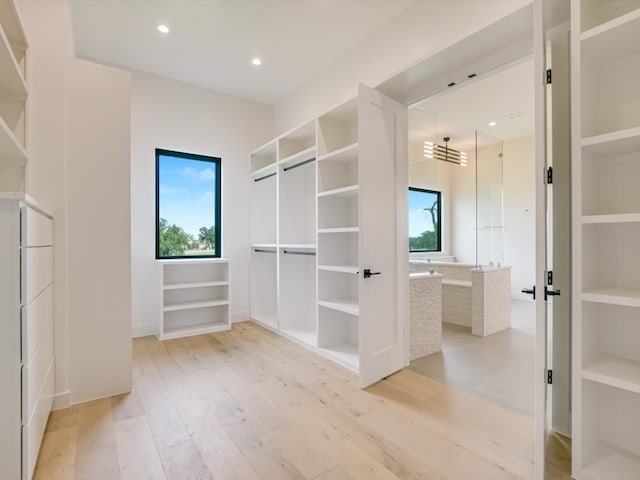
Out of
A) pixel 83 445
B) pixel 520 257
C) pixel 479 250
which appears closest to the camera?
pixel 83 445

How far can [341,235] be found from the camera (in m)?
3.40

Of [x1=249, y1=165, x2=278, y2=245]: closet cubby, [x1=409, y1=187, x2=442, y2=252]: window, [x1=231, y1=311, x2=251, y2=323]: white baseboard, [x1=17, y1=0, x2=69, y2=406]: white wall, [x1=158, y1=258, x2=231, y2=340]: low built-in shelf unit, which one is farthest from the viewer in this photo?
[x1=409, y1=187, x2=442, y2=252]: window

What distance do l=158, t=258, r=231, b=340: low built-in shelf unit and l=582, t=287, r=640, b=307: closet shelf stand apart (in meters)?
3.68

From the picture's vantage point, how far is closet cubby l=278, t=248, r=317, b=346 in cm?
400

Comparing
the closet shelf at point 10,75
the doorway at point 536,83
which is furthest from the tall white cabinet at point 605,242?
the closet shelf at point 10,75

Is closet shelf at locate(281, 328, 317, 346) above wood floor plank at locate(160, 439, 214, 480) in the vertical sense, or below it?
above

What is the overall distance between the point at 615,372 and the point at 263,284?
12.7 ft

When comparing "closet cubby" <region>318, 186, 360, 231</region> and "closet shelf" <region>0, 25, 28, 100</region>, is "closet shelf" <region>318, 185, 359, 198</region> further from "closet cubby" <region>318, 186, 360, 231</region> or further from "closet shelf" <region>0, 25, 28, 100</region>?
"closet shelf" <region>0, 25, 28, 100</region>

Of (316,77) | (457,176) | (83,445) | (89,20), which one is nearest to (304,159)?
(316,77)

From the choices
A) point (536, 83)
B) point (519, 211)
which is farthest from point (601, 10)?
point (519, 211)

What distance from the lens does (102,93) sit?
2.45m

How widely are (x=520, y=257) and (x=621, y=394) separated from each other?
5.44 metres

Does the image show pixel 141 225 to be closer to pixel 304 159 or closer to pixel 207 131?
pixel 207 131

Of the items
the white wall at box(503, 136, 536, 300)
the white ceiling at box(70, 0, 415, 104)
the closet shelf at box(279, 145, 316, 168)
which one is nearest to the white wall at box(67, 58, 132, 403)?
the white ceiling at box(70, 0, 415, 104)
